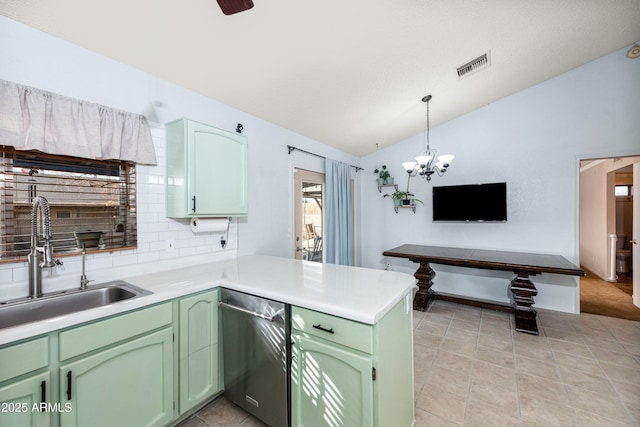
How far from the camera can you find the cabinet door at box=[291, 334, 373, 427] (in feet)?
3.94

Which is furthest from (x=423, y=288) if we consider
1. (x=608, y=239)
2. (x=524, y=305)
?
(x=608, y=239)

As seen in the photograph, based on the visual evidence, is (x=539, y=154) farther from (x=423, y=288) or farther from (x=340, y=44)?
(x=340, y=44)

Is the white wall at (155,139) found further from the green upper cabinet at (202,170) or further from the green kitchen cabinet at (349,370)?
the green kitchen cabinet at (349,370)

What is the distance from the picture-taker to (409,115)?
12.0 ft

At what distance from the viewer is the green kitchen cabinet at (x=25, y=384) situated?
1.03m

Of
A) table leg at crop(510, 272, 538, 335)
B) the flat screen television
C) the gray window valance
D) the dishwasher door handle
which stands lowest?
table leg at crop(510, 272, 538, 335)

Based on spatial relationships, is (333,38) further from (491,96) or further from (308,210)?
(491,96)

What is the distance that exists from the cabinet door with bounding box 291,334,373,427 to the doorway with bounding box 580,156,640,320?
4.08m

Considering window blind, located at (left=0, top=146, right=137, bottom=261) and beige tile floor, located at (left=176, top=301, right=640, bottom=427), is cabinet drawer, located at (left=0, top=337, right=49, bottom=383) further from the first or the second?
beige tile floor, located at (left=176, top=301, right=640, bottom=427)

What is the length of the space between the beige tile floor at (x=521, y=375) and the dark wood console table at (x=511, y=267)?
225mm

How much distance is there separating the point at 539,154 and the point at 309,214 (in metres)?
3.23

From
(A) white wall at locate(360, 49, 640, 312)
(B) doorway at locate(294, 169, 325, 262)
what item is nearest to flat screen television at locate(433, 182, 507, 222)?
(A) white wall at locate(360, 49, 640, 312)

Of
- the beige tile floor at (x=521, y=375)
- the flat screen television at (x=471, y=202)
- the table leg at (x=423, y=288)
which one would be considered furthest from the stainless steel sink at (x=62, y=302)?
the flat screen television at (x=471, y=202)

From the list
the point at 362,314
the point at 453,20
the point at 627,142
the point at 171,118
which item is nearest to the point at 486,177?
the point at 627,142
